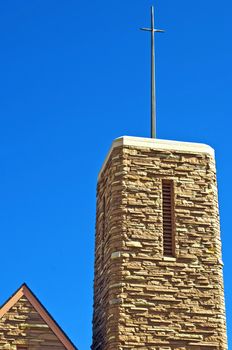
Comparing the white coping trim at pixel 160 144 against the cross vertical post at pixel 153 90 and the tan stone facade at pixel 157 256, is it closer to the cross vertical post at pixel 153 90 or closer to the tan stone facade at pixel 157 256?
the tan stone facade at pixel 157 256

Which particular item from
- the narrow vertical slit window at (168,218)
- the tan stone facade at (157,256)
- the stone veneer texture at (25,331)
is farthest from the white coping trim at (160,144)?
the stone veneer texture at (25,331)

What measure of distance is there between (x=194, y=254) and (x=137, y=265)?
1737 mm

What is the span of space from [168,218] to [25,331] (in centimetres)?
516

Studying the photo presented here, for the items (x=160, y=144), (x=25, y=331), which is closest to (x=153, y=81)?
(x=160, y=144)

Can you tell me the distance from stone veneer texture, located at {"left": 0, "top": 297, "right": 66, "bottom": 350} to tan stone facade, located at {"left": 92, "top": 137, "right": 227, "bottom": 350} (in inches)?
63.9

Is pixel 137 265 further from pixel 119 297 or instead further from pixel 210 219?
pixel 210 219

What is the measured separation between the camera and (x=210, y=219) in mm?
23109

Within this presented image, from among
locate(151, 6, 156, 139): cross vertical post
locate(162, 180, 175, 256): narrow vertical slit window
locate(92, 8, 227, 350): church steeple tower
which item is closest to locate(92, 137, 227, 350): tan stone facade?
locate(92, 8, 227, 350): church steeple tower

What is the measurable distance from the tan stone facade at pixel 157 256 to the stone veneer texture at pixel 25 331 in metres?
1.62

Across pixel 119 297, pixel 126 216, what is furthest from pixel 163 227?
pixel 119 297

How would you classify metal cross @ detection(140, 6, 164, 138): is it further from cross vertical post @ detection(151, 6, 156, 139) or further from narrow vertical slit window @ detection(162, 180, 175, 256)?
narrow vertical slit window @ detection(162, 180, 175, 256)

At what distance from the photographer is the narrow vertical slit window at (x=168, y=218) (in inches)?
891

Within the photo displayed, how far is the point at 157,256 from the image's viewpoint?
73.1ft

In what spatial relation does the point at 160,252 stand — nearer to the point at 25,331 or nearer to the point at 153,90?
the point at 25,331
